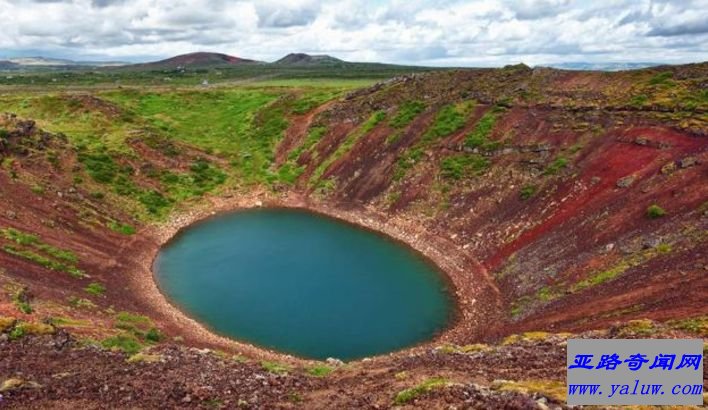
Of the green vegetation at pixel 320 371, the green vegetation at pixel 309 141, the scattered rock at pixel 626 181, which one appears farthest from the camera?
the green vegetation at pixel 309 141

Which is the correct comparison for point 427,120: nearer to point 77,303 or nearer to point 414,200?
point 414,200

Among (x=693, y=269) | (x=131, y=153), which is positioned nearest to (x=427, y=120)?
(x=131, y=153)

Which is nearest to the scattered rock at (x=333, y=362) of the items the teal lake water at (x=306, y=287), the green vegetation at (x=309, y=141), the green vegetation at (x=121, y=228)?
the teal lake water at (x=306, y=287)

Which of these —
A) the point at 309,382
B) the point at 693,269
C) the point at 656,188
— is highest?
the point at 656,188

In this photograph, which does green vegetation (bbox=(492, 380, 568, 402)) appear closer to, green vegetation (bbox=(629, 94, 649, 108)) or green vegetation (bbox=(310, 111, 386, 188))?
green vegetation (bbox=(629, 94, 649, 108))

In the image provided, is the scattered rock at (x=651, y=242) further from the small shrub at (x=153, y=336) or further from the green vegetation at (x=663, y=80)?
the small shrub at (x=153, y=336)

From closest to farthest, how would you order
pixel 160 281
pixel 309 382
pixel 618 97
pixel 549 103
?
pixel 309 382, pixel 160 281, pixel 618 97, pixel 549 103

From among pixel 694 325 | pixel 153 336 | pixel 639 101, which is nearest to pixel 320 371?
pixel 153 336
